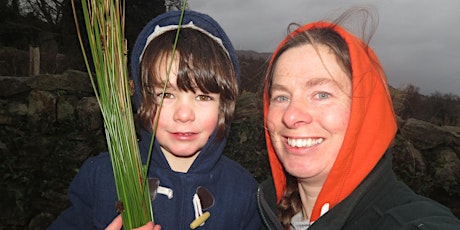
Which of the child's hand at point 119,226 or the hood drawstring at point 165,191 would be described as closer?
the child's hand at point 119,226

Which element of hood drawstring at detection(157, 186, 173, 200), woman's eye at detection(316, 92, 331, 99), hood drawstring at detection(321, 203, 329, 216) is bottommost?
hood drawstring at detection(157, 186, 173, 200)

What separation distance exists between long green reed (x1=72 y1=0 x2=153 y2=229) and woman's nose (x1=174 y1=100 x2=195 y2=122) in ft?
0.83

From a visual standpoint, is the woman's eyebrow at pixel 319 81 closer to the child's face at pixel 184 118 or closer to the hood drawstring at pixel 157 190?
the child's face at pixel 184 118

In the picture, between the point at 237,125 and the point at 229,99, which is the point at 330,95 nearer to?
the point at 229,99

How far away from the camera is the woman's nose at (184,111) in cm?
174

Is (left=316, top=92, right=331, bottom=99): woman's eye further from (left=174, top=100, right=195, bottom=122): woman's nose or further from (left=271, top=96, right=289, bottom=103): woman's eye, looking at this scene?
(left=174, top=100, right=195, bottom=122): woman's nose

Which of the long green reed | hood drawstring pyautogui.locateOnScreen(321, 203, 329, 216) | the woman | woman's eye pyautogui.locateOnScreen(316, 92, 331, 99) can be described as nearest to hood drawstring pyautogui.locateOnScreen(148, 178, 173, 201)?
the long green reed

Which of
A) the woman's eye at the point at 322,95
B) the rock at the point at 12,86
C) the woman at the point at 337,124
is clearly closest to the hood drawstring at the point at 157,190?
the woman at the point at 337,124

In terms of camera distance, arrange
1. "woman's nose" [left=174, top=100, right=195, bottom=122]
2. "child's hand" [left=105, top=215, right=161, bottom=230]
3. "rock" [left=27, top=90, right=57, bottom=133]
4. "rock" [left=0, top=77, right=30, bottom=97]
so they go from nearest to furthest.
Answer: "child's hand" [left=105, top=215, right=161, bottom=230]
"woman's nose" [left=174, top=100, right=195, bottom=122]
"rock" [left=27, top=90, right=57, bottom=133]
"rock" [left=0, top=77, right=30, bottom=97]

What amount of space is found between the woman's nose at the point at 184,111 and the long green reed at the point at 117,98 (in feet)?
0.83

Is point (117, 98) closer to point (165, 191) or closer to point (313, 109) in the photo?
point (165, 191)

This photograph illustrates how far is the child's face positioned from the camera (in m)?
1.77

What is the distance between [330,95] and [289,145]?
0.86 ft

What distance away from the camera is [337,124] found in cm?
148
